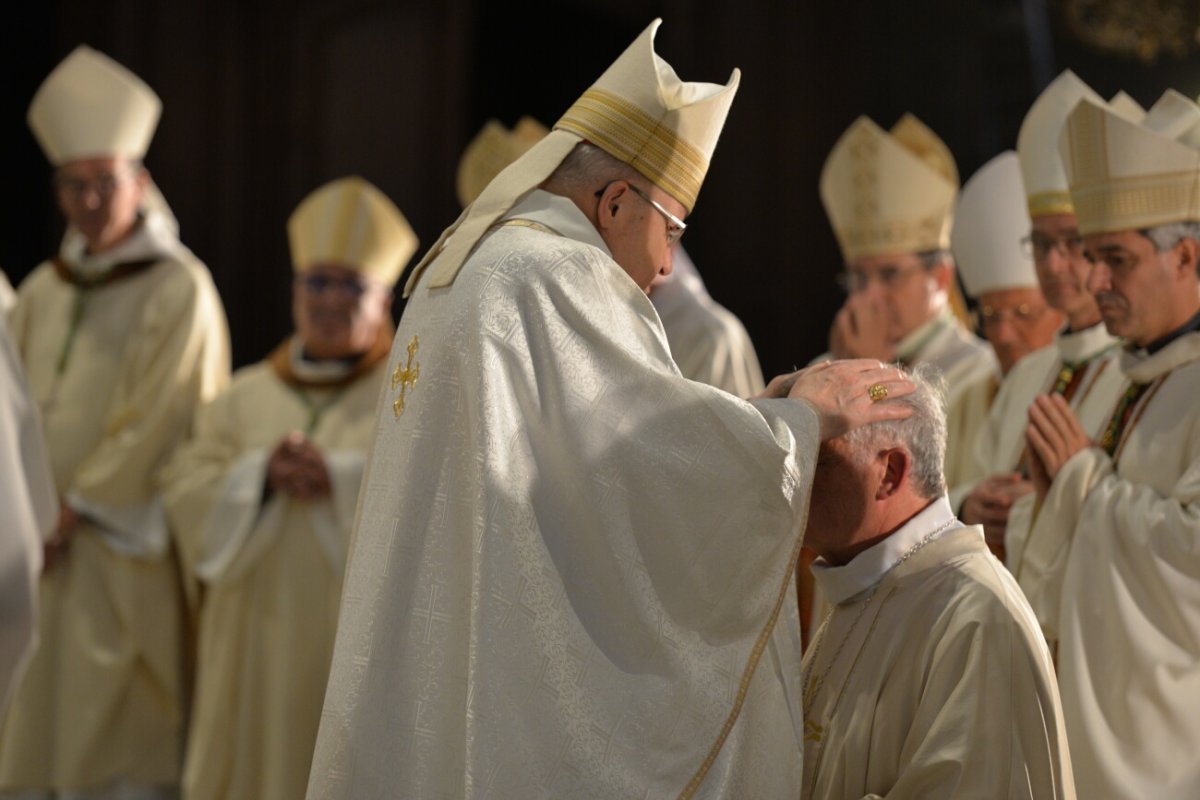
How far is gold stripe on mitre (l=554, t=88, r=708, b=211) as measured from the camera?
10.9 feet

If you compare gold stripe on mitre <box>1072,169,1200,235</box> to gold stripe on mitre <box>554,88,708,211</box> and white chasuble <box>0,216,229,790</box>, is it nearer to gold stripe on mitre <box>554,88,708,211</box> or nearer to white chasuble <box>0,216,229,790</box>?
gold stripe on mitre <box>554,88,708,211</box>

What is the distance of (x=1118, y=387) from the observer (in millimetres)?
4625

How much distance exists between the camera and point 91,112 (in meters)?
7.02

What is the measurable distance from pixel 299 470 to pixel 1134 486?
3.25 m

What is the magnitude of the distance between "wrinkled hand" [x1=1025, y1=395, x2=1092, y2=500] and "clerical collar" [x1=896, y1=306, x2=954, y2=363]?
1.87 metres

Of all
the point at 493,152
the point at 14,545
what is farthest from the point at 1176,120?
the point at 493,152

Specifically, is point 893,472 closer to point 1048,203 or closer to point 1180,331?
point 1180,331

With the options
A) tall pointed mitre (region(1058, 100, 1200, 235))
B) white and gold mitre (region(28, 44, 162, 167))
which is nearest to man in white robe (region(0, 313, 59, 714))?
tall pointed mitre (region(1058, 100, 1200, 235))

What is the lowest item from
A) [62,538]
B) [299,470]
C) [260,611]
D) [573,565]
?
[260,611]

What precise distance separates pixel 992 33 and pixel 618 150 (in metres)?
4.80

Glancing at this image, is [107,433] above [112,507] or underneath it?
above

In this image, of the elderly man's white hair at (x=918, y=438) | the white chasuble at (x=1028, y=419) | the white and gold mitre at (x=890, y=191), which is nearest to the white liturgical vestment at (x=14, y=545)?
the elderly man's white hair at (x=918, y=438)

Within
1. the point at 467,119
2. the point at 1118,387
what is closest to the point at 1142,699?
the point at 1118,387

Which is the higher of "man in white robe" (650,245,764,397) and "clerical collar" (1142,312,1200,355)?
"clerical collar" (1142,312,1200,355)
